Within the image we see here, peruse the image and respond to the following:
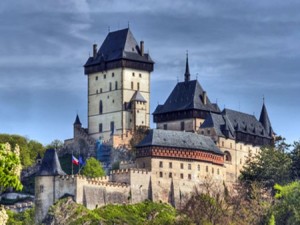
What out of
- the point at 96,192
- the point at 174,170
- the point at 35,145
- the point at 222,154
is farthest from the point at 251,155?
the point at 35,145

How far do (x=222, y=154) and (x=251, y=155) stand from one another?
7.88 m

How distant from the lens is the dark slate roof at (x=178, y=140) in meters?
98.8

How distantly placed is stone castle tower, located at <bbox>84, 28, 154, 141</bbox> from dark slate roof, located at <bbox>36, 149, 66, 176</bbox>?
1906cm

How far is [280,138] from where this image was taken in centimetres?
11981

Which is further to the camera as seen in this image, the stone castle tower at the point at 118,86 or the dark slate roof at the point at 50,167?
the stone castle tower at the point at 118,86

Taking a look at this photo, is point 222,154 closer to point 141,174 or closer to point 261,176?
point 261,176

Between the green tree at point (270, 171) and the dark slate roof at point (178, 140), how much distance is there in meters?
4.52

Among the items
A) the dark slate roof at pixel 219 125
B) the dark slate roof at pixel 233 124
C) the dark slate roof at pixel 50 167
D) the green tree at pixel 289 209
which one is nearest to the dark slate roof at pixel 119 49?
the dark slate roof at pixel 219 125

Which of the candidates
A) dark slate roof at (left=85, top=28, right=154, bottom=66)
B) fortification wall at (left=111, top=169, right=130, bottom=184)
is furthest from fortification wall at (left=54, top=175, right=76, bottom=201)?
dark slate roof at (left=85, top=28, right=154, bottom=66)

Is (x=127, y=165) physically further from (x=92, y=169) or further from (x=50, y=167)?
(x=50, y=167)

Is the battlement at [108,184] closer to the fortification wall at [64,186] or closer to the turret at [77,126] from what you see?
the fortification wall at [64,186]

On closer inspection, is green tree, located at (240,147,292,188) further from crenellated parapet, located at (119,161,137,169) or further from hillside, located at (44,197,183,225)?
hillside, located at (44,197,183,225)

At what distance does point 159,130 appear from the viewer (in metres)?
101

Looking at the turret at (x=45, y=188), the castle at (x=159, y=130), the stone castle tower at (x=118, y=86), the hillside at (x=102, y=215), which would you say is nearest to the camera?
the hillside at (x=102, y=215)
